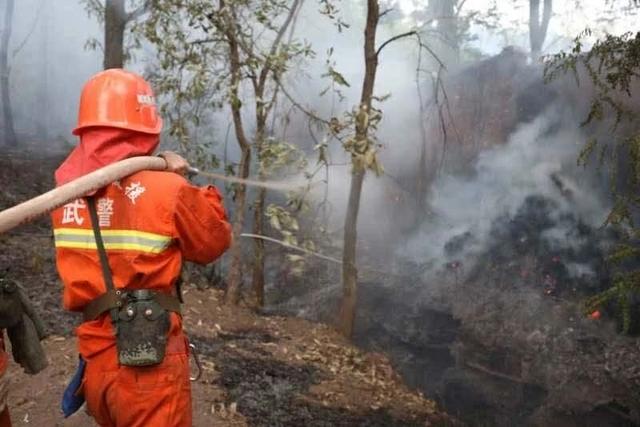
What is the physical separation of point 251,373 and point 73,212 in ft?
11.9

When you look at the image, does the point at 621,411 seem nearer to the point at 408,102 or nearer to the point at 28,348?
the point at 28,348

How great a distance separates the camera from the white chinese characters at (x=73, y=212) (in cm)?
249

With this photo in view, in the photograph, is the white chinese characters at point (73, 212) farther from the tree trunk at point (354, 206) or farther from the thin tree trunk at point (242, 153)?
the thin tree trunk at point (242, 153)

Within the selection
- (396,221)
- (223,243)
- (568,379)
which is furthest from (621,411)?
(396,221)

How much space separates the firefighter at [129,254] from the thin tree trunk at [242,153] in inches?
162

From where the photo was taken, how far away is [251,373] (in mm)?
5750

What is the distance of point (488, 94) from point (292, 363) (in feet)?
36.9

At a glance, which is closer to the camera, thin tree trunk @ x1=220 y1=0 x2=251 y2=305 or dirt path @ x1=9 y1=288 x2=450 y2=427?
dirt path @ x1=9 y1=288 x2=450 y2=427

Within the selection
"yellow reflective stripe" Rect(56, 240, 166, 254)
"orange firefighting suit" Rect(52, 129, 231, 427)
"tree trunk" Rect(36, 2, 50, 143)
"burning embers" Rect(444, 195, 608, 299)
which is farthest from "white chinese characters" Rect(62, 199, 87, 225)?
"tree trunk" Rect(36, 2, 50, 143)

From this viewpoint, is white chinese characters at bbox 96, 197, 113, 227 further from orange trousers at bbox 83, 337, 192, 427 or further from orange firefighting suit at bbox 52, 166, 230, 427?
orange trousers at bbox 83, 337, 192, 427

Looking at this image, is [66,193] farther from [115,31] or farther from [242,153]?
[115,31]

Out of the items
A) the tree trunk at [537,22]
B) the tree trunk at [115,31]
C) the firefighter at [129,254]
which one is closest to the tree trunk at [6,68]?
the tree trunk at [115,31]

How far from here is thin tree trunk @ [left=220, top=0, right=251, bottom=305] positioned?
6.91 m

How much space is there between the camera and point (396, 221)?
52.3 ft
